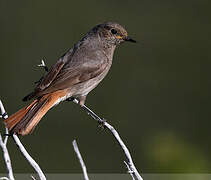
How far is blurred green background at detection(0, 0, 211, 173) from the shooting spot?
725 cm

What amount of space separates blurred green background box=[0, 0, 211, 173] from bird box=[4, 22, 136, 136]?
5.07 ft

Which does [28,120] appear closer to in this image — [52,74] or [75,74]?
[52,74]

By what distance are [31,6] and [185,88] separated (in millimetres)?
3253

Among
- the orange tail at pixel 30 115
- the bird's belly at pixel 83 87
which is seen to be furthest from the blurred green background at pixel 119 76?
the orange tail at pixel 30 115

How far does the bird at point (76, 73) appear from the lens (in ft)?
14.7

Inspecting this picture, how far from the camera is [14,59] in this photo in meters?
8.95

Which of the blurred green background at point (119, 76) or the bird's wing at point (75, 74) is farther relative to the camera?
the blurred green background at point (119, 76)

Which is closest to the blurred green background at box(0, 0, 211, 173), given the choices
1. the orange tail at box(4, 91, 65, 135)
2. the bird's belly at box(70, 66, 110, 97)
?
the bird's belly at box(70, 66, 110, 97)

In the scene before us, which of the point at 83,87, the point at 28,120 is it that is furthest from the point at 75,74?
the point at 28,120

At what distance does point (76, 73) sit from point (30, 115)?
853mm

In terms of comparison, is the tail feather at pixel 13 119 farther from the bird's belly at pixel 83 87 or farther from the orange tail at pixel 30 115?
the bird's belly at pixel 83 87

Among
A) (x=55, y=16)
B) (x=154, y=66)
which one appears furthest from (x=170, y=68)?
(x=55, y=16)

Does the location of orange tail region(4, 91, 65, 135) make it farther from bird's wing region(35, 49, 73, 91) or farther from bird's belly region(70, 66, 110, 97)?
bird's belly region(70, 66, 110, 97)

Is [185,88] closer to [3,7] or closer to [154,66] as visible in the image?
[154,66]
